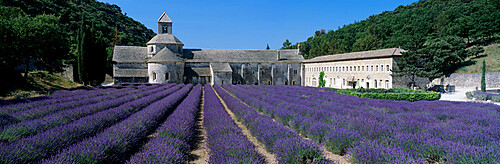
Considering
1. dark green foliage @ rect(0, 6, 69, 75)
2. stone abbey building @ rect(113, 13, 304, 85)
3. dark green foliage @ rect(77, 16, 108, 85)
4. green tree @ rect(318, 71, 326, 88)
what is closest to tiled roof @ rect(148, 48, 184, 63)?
stone abbey building @ rect(113, 13, 304, 85)

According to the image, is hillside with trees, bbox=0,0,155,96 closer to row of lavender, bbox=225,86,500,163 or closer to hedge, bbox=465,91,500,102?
row of lavender, bbox=225,86,500,163

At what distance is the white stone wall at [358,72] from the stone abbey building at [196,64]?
18.7 ft

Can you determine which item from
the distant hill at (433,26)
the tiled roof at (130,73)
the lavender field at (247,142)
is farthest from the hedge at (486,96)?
the tiled roof at (130,73)

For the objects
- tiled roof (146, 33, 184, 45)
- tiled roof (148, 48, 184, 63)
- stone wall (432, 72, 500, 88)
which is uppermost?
tiled roof (146, 33, 184, 45)

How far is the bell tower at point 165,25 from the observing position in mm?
38969

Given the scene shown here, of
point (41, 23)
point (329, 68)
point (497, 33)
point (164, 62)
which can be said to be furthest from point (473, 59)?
point (41, 23)

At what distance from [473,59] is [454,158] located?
42317 millimetres

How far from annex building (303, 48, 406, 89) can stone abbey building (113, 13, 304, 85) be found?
253 inches

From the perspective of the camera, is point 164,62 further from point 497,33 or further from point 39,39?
point 497,33

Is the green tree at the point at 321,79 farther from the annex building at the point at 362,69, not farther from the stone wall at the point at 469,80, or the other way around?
the stone wall at the point at 469,80

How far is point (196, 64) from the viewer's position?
1522 inches

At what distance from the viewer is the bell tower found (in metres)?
39.0

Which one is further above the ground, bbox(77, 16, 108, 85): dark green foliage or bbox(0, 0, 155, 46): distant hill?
bbox(0, 0, 155, 46): distant hill

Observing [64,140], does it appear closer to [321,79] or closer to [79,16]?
[321,79]
